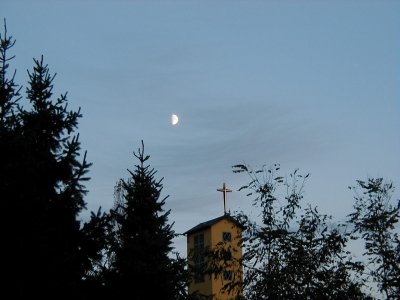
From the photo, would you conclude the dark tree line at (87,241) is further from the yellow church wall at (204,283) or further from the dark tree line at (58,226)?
the yellow church wall at (204,283)

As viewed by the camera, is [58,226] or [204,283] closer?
[58,226]

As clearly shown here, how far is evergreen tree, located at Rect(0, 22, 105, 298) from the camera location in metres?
11.3

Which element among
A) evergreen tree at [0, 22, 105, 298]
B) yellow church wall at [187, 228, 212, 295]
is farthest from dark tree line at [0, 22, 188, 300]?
yellow church wall at [187, 228, 212, 295]

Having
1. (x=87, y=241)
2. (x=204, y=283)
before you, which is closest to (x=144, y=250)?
(x=87, y=241)

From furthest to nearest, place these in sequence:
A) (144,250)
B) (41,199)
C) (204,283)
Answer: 1. (204,283)
2. (144,250)
3. (41,199)

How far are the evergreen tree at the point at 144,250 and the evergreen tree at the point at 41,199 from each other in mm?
1968

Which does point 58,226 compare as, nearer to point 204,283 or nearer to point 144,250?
point 144,250

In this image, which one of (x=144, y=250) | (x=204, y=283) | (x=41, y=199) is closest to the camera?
(x=41, y=199)

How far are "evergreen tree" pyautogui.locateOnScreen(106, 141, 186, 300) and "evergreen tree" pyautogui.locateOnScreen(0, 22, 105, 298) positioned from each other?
1968 mm

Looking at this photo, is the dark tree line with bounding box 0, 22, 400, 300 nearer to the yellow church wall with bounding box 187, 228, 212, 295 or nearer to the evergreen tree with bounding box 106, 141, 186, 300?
the evergreen tree with bounding box 106, 141, 186, 300

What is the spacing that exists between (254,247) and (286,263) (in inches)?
38.5

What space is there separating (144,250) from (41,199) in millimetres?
4765

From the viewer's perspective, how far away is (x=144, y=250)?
15.8 meters

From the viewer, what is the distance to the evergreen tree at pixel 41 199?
37.0 ft
